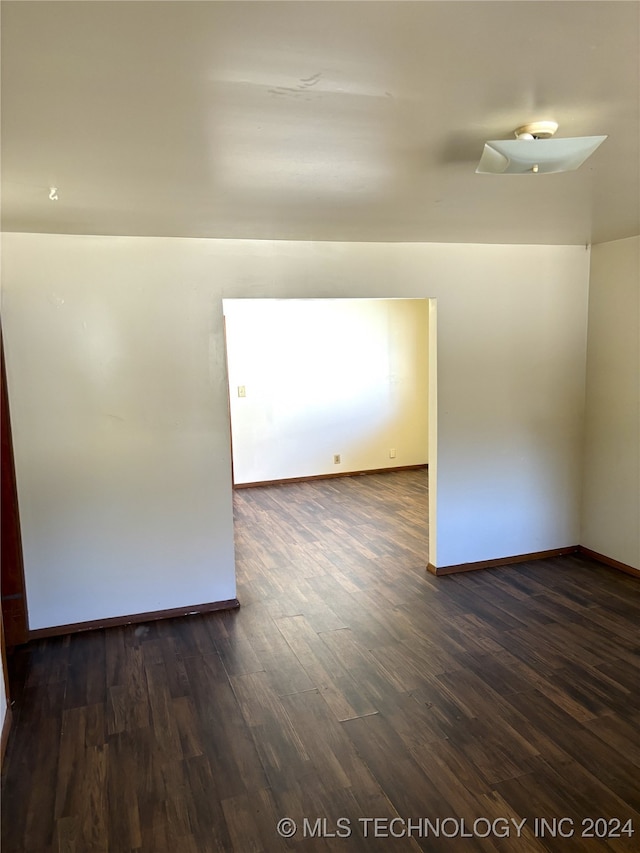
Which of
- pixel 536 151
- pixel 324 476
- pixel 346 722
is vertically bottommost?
pixel 346 722

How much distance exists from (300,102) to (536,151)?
0.72 metres

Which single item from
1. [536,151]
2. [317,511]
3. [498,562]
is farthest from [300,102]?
[317,511]

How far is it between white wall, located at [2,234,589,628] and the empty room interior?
0.02 m

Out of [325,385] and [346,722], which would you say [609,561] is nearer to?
[346,722]

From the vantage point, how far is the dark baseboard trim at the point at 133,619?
131 inches

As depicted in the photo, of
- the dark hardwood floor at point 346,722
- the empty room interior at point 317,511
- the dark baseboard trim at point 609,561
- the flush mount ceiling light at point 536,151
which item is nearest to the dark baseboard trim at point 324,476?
the empty room interior at point 317,511

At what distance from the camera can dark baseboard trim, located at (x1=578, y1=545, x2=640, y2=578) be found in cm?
399

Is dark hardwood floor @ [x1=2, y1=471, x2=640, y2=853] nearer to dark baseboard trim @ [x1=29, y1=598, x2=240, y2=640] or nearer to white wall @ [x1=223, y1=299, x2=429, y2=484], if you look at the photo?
dark baseboard trim @ [x1=29, y1=598, x2=240, y2=640]

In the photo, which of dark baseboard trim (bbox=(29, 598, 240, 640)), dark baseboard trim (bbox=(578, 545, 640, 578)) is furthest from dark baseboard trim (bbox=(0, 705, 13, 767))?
dark baseboard trim (bbox=(578, 545, 640, 578))

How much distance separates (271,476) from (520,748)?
4794 mm

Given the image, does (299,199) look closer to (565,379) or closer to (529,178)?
(529,178)

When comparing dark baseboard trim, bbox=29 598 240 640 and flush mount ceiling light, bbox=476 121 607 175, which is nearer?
flush mount ceiling light, bbox=476 121 607 175

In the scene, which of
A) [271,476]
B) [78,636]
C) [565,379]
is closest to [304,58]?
[78,636]

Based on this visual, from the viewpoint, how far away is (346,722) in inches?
99.0
